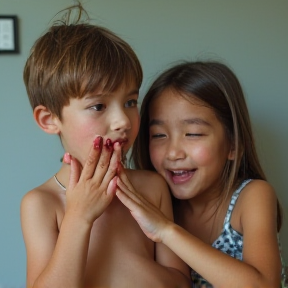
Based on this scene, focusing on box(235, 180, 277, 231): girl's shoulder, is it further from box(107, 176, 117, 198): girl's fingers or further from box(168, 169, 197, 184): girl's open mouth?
box(107, 176, 117, 198): girl's fingers

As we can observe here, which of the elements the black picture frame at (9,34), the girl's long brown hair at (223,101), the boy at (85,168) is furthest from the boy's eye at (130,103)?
the black picture frame at (9,34)

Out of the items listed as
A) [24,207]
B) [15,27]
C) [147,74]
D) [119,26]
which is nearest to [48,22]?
[15,27]

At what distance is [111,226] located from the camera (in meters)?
1.00

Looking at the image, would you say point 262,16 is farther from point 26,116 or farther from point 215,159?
→ point 26,116

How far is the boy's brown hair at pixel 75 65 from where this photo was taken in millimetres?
899

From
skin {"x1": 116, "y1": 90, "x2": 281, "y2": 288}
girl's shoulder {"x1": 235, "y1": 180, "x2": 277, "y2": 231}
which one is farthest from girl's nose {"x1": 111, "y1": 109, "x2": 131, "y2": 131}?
girl's shoulder {"x1": 235, "y1": 180, "x2": 277, "y2": 231}

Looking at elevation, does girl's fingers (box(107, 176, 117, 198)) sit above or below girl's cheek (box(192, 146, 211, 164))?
below

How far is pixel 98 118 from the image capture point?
2.99ft

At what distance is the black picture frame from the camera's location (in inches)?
49.0

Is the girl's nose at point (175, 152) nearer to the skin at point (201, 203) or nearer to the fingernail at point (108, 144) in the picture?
the skin at point (201, 203)

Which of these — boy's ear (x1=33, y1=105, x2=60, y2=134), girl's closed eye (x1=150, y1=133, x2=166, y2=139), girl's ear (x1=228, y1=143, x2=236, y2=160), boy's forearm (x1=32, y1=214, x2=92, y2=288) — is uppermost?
boy's ear (x1=33, y1=105, x2=60, y2=134)

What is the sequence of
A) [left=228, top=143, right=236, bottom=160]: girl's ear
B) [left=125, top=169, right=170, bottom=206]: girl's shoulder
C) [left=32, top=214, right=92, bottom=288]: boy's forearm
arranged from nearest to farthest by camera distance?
1. [left=32, top=214, right=92, bottom=288]: boy's forearm
2. [left=125, top=169, right=170, bottom=206]: girl's shoulder
3. [left=228, top=143, right=236, bottom=160]: girl's ear

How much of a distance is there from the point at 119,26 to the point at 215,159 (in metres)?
0.52

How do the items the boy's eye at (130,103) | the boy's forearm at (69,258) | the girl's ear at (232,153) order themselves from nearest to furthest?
the boy's forearm at (69,258) < the boy's eye at (130,103) < the girl's ear at (232,153)
